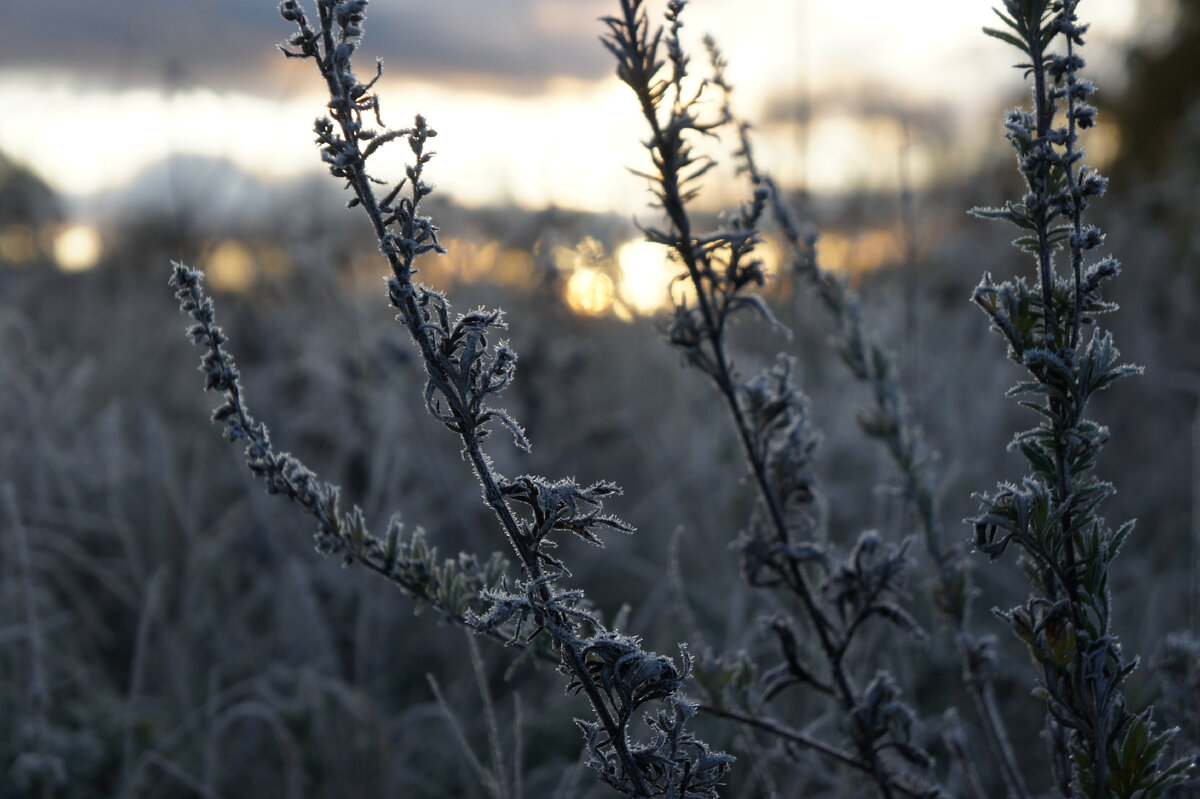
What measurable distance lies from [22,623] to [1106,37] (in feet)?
16.8

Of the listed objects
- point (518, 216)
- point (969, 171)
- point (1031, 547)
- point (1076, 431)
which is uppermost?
point (969, 171)

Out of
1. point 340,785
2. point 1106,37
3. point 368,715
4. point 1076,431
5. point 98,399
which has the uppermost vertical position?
point 1106,37

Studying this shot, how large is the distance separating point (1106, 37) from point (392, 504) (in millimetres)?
4069

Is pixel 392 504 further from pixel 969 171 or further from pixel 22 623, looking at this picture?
pixel 969 171

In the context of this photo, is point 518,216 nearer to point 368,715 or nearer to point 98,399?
point 98,399

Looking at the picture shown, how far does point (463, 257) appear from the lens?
13.4ft

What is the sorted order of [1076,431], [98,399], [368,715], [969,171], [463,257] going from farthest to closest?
[969,171], [98,399], [463,257], [368,715], [1076,431]

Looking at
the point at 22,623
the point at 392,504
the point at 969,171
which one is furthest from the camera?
the point at 969,171

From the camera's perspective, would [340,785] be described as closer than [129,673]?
Yes

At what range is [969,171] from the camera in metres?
7.47

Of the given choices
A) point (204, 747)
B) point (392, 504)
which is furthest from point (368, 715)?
point (392, 504)

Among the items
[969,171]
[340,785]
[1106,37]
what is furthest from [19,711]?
[969,171]

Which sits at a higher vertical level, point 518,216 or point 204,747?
point 518,216

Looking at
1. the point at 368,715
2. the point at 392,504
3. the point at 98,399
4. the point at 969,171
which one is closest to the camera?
the point at 368,715
